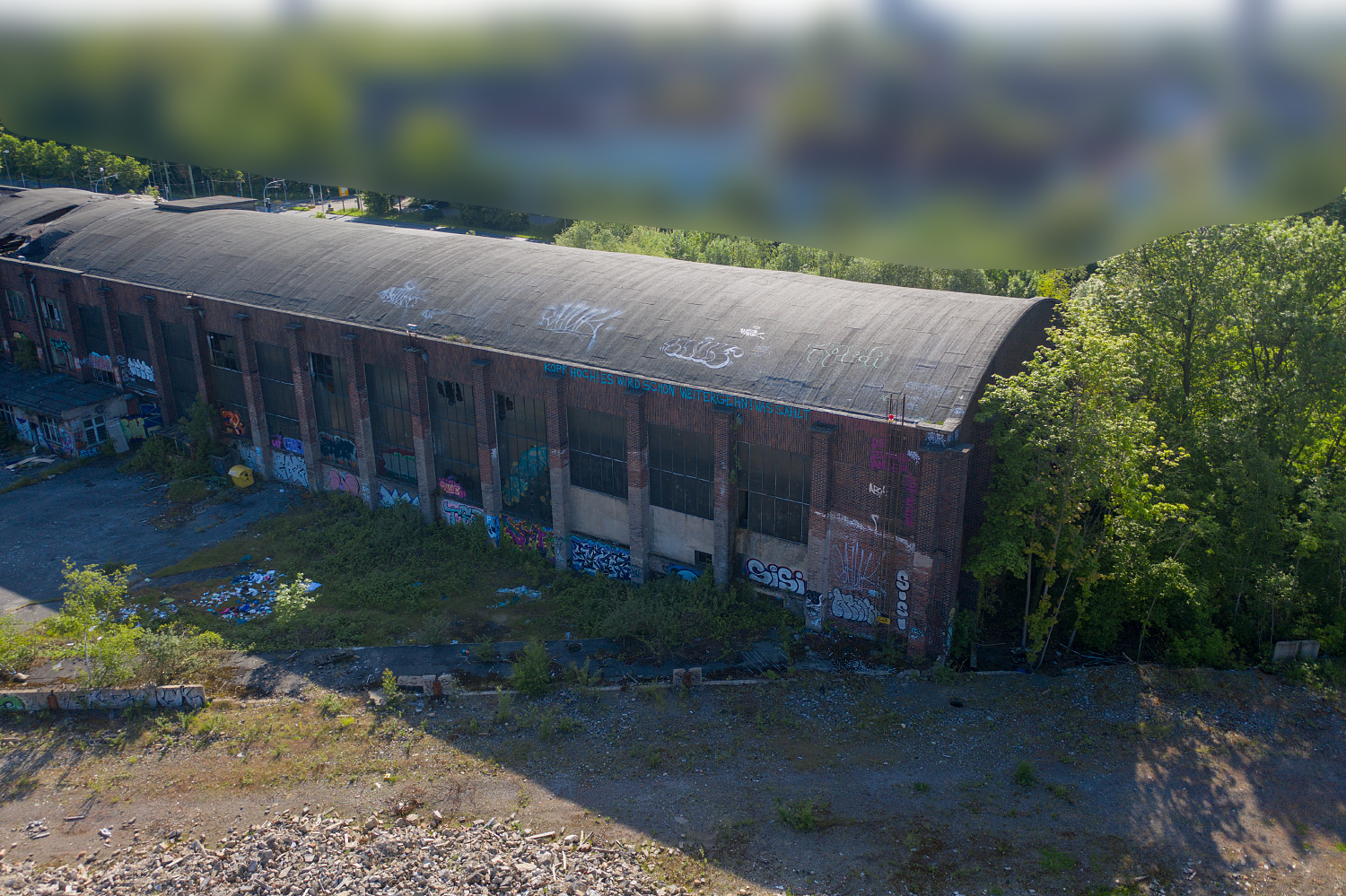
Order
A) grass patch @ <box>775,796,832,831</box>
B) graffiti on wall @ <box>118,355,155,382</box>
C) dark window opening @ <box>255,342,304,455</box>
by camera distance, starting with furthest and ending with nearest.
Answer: graffiti on wall @ <box>118,355,155,382</box>, dark window opening @ <box>255,342,304,455</box>, grass patch @ <box>775,796,832,831</box>

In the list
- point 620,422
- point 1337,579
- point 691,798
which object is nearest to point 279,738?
point 691,798

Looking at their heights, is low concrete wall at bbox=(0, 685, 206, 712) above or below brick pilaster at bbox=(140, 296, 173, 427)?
below

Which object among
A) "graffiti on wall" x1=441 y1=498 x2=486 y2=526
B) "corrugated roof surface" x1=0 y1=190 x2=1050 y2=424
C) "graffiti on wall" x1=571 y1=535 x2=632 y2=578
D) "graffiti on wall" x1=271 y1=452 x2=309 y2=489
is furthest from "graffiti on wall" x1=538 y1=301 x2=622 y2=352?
"graffiti on wall" x1=271 y1=452 x2=309 y2=489

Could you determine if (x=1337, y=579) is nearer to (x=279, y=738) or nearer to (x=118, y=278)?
(x=279, y=738)

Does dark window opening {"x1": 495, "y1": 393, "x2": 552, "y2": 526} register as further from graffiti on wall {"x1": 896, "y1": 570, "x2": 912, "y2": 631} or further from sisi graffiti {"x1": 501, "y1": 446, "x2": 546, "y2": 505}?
graffiti on wall {"x1": 896, "y1": 570, "x2": 912, "y2": 631}

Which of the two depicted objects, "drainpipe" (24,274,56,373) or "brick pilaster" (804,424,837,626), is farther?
"drainpipe" (24,274,56,373)

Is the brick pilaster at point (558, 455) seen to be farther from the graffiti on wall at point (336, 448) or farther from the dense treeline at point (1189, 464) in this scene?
the dense treeline at point (1189, 464)

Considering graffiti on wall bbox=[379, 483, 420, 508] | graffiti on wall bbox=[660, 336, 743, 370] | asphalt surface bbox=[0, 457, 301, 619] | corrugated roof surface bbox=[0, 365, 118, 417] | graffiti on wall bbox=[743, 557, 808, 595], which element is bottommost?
asphalt surface bbox=[0, 457, 301, 619]

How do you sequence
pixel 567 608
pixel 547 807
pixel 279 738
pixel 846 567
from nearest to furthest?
pixel 547 807 < pixel 279 738 < pixel 846 567 < pixel 567 608
